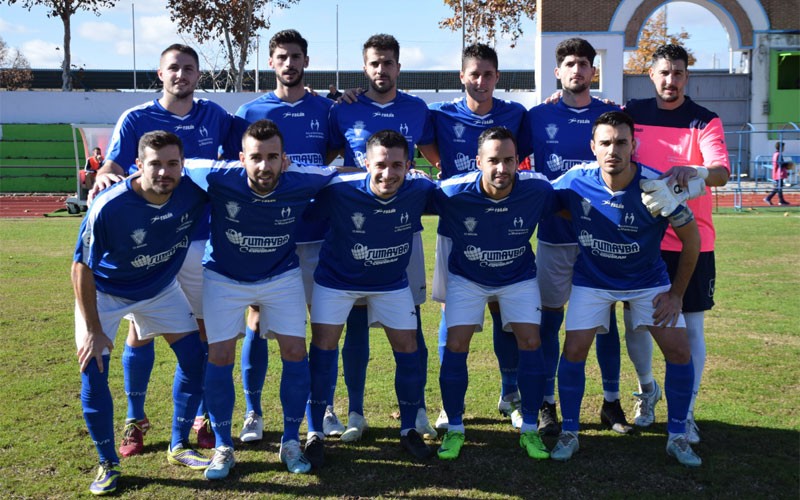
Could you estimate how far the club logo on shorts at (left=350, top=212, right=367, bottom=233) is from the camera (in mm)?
4527

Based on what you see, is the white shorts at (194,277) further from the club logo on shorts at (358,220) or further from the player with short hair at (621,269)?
the player with short hair at (621,269)

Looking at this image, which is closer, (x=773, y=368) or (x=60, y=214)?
Answer: (x=773, y=368)

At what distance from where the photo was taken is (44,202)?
2295 cm

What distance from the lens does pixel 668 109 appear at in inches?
191

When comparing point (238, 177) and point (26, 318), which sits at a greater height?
point (238, 177)

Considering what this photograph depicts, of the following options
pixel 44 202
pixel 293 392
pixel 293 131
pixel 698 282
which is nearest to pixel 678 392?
pixel 698 282

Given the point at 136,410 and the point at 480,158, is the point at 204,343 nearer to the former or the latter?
the point at 136,410

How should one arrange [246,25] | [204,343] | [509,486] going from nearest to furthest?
[509,486] < [204,343] < [246,25]

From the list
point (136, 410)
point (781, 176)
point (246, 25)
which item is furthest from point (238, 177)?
point (246, 25)

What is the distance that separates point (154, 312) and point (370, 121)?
1.81 metres

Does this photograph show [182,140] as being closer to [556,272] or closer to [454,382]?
[454,382]

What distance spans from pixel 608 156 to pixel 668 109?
0.84 meters

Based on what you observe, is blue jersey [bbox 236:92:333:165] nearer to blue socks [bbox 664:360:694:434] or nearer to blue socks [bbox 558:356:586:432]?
blue socks [bbox 558:356:586:432]

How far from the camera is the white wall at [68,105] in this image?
96.8 ft
